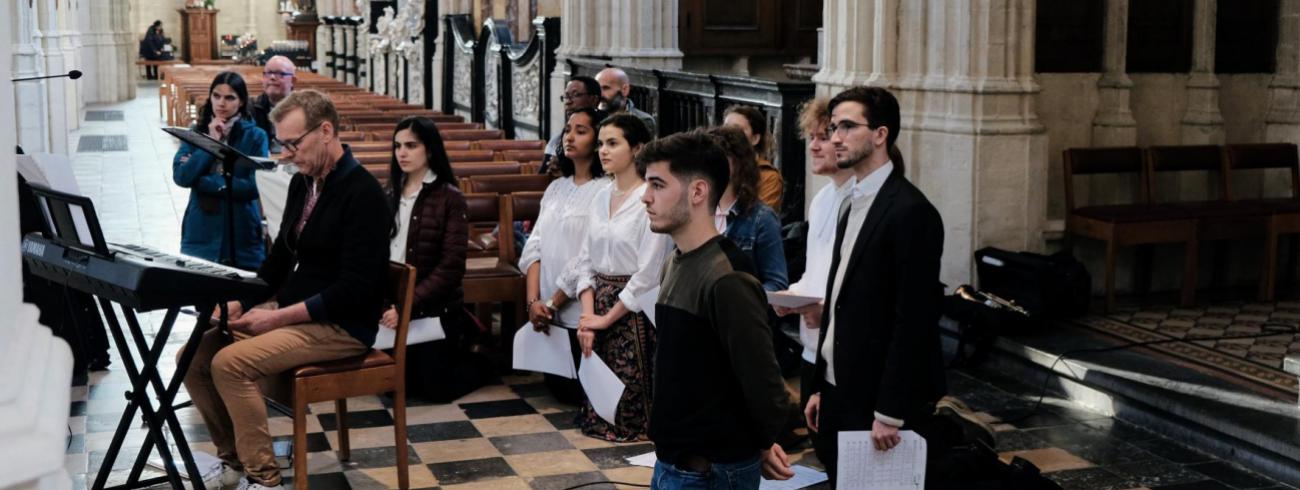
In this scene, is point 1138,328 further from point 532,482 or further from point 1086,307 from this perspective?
point 532,482

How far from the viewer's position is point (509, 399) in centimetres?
672

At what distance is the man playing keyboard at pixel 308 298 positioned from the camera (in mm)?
4961

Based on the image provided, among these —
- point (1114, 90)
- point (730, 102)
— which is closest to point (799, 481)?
point (1114, 90)

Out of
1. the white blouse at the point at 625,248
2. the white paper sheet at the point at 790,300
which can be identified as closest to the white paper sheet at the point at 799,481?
the white blouse at the point at 625,248

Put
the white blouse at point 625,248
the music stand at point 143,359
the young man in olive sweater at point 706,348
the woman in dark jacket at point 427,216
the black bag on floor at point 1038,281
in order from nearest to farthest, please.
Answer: the young man in olive sweater at point 706,348 < the music stand at point 143,359 < the white blouse at point 625,248 < the woman in dark jacket at point 427,216 < the black bag on floor at point 1038,281

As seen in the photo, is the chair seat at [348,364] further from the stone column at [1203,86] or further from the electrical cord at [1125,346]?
the stone column at [1203,86]

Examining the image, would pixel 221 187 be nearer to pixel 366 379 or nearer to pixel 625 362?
pixel 625 362

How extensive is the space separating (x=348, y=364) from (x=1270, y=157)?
5.55 metres

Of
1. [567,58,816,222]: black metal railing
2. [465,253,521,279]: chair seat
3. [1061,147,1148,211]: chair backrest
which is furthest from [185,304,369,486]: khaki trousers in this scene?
[1061,147,1148,211]: chair backrest

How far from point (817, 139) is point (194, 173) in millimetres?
3718

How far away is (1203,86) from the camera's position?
850cm

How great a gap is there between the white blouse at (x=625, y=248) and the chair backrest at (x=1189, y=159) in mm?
3431

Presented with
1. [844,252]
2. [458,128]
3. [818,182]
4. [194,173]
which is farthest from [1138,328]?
[458,128]

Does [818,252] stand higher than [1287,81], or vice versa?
[1287,81]
